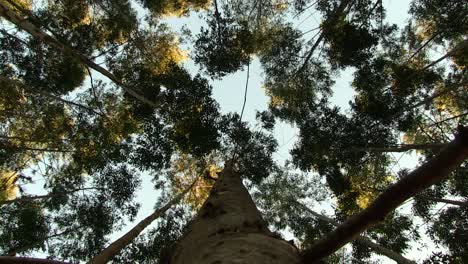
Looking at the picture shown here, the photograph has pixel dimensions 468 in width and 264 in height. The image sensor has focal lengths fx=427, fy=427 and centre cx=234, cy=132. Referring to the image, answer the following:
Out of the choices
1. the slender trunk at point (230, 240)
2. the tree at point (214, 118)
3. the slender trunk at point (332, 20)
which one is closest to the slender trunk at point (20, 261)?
the slender trunk at point (230, 240)

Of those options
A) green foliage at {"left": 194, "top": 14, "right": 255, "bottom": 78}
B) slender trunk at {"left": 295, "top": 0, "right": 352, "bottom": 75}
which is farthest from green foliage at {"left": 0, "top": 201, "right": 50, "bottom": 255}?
slender trunk at {"left": 295, "top": 0, "right": 352, "bottom": 75}

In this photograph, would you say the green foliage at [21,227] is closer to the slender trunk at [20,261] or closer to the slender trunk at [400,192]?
the slender trunk at [20,261]

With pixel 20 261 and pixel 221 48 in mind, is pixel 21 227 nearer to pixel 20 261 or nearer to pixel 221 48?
pixel 221 48

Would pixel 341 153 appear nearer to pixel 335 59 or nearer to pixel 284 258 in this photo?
pixel 335 59

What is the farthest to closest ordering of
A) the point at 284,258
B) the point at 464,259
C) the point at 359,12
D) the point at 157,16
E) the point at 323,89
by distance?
the point at 157,16
the point at 323,89
the point at 359,12
the point at 464,259
the point at 284,258

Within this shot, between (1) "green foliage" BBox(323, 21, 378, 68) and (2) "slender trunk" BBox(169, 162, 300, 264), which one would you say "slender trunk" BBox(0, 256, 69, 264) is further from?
(1) "green foliage" BBox(323, 21, 378, 68)

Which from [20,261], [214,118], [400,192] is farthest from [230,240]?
[214,118]

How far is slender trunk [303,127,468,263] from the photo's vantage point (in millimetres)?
1688

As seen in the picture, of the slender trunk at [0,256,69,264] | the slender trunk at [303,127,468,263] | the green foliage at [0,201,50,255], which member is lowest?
the slender trunk at [303,127,468,263]

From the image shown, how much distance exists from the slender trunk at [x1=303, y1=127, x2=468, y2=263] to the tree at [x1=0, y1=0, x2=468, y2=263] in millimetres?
5569

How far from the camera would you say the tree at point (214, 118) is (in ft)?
30.3

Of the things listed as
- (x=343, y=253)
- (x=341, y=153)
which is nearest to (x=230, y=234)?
(x=341, y=153)

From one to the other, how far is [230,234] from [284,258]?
51cm

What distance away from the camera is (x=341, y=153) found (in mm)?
9820
